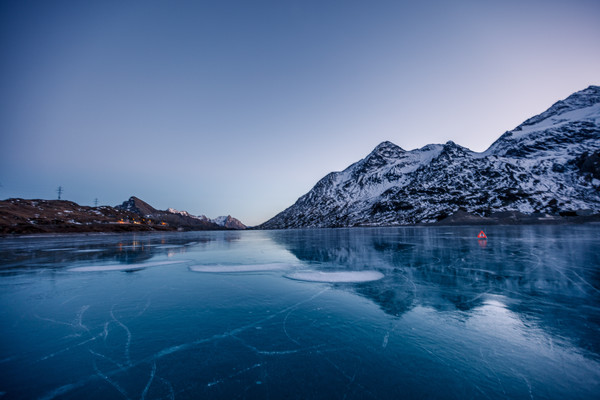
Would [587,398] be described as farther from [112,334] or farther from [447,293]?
[112,334]

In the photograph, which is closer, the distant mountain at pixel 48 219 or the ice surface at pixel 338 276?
the ice surface at pixel 338 276

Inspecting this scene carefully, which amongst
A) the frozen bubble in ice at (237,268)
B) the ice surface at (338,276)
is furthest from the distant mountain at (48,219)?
the ice surface at (338,276)

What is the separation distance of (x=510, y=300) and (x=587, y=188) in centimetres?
20205

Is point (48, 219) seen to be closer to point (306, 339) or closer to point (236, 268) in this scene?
point (236, 268)

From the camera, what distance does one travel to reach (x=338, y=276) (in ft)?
50.3

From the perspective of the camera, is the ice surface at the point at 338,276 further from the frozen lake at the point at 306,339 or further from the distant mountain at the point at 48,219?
the distant mountain at the point at 48,219

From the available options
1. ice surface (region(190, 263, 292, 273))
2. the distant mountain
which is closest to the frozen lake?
ice surface (region(190, 263, 292, 273))

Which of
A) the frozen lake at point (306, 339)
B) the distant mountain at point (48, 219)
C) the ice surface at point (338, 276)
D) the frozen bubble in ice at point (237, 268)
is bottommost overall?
the frozen bubble in ice at point (237, 268)

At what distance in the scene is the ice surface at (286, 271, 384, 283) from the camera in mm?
14466

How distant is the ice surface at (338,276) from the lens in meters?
14.5

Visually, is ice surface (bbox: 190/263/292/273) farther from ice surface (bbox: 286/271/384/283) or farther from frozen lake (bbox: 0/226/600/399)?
frozen lake (bbox: 0/226/600/399)

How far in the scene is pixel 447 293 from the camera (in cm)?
1129

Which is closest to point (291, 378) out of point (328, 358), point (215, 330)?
point (328, 358)

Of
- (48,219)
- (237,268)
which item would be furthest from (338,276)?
(48,219)
